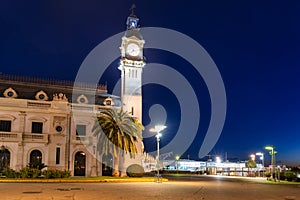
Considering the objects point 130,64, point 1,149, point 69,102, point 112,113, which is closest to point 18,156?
point 1,149

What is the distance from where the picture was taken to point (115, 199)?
17.7m

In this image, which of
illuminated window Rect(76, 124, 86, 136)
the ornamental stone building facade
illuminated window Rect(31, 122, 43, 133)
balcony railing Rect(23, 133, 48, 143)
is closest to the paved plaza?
the ornamental stone building facade

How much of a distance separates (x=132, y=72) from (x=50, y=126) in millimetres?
15425

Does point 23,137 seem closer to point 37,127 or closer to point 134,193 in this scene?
point 37,127

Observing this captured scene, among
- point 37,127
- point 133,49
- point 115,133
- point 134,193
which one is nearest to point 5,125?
point 37,127

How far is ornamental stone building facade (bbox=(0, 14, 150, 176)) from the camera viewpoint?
4544 centimetres

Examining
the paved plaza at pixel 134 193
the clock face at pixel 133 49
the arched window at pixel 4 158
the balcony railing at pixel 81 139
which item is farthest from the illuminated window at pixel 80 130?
the paved plaza at pixel 134 193

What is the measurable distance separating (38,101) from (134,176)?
15772mm

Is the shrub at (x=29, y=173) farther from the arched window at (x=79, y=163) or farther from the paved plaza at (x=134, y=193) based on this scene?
the paved plaza at (x=134, y=193)

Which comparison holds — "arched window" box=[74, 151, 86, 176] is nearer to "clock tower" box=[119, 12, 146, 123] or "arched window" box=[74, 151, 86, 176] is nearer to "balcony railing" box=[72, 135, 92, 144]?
"balcony railing" box=[72, 135, 92, 144]

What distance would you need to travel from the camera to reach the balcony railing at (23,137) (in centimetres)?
4460

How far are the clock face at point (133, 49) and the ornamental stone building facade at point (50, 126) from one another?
8637 mm

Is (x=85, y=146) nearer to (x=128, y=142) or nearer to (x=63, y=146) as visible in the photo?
(x=63, y=146)

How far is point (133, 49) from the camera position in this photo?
188ft
